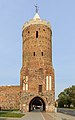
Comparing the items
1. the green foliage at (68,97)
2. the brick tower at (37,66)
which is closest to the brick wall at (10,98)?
the brick tower at (37,66)

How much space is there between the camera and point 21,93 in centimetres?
4175

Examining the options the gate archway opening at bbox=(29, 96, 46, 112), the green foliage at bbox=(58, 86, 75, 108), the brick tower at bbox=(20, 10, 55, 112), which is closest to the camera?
the brick tower at bbox=(20, 10, 55, 112)

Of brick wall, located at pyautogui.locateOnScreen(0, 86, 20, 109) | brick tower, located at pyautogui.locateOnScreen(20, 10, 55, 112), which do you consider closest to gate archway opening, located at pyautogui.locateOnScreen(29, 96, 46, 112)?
brick tower, located at pyautogui.locateOnScreen(20, 10, 55, 112)

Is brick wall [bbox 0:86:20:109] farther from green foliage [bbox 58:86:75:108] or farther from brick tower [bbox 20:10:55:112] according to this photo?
green foliage [bbox 58:86:75:108]

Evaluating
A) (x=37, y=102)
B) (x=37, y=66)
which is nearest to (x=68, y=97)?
A: (x=37, y=102)

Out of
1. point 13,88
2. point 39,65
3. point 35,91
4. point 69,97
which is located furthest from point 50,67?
point 69,97

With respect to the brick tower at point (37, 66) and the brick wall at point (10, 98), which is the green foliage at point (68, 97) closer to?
the brick tower at point (37, 66)

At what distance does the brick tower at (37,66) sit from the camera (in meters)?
41.4

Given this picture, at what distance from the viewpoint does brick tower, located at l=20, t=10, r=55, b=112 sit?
136 ft

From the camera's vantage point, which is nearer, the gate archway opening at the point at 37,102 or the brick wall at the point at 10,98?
the brick wall at the point at 10,98

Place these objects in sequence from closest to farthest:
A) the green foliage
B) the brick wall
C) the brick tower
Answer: the brick tower
the brick wall
the green foliage

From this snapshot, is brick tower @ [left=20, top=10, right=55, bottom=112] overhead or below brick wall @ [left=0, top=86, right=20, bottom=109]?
overhead

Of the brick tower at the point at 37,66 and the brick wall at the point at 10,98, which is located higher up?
the brick tower at the point at 37,66

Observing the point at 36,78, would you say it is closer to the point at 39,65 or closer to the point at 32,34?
the point at 39,65
